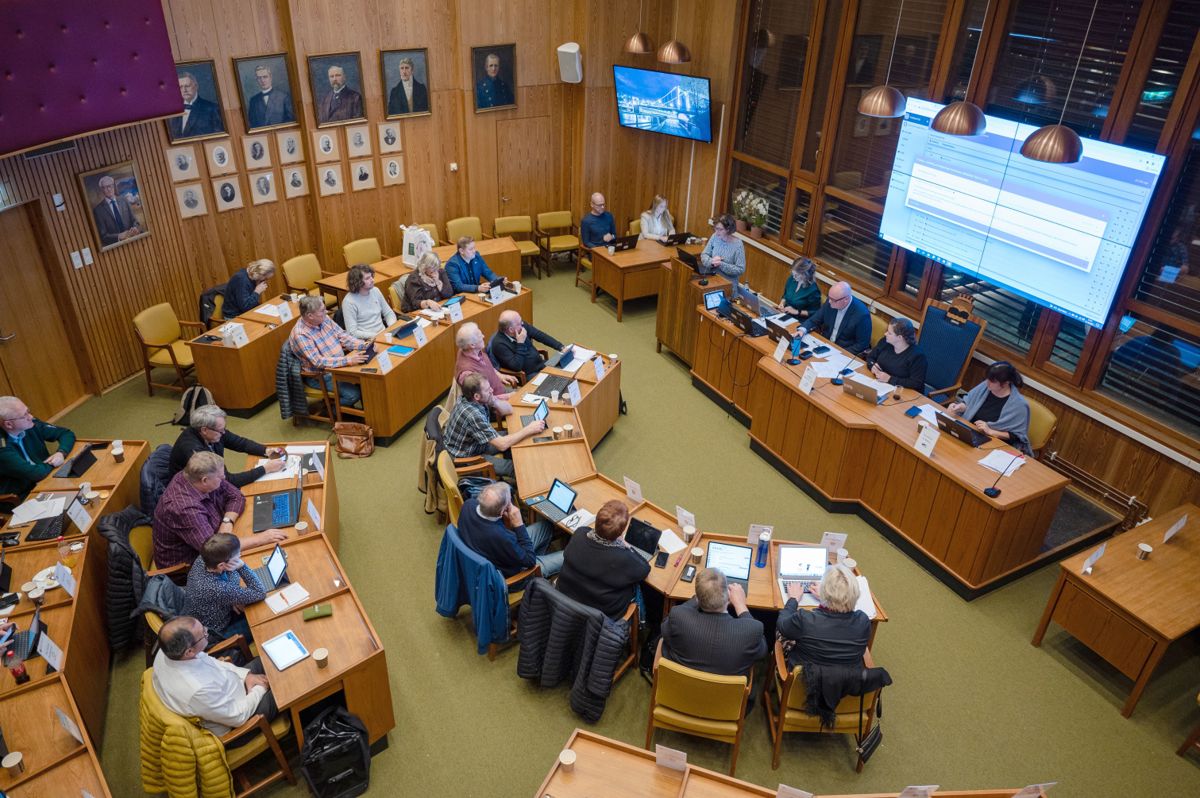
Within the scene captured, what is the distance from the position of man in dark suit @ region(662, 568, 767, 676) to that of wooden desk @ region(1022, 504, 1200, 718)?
251 cm

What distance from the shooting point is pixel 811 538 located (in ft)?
22.3

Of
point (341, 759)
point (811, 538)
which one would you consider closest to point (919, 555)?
point (811, 538)

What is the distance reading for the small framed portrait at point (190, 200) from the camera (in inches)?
349

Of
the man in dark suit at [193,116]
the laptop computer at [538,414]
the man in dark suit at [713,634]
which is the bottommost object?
the laptop computer at [538,414]

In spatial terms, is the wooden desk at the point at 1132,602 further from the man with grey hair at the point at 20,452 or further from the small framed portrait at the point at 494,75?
the small framed portrait at the point at 494,75

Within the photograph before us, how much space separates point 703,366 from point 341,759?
5671 mm

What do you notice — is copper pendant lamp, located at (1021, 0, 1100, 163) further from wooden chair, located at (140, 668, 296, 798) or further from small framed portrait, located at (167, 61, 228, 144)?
small framed portrait, located at (167, 61, 228, 144)

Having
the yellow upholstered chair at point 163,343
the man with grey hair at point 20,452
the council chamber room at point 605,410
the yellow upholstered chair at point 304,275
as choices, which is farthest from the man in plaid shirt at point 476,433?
the yellow upholstered chair at point 304,275

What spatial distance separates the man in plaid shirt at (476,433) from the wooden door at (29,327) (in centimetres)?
447

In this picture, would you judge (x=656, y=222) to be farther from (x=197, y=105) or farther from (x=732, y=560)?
(x=732, y=560)

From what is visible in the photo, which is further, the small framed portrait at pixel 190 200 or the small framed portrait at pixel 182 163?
the small framed portrait at pixel 190 200

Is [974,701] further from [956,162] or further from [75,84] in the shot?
[75,84]

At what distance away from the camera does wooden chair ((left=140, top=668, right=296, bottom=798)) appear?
160 inches

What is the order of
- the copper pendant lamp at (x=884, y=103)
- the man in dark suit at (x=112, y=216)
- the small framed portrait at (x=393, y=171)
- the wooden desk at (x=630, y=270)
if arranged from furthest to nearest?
the small framed portrait at (x=393, y=171) < the wooden desk at (x=630, y=270) < the man in dark suit at (x=112, y=216) < the copper pendant lamp at (x=884, y=103)
